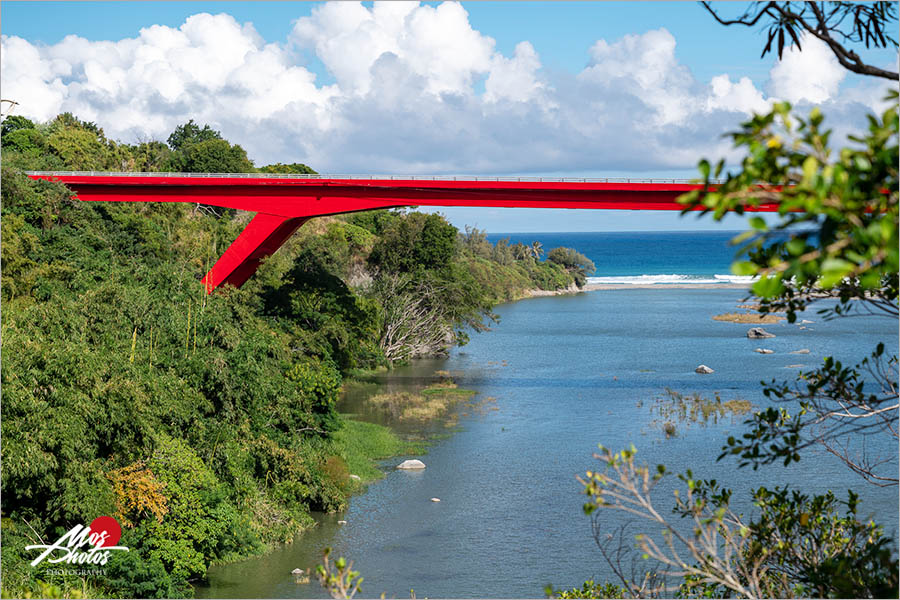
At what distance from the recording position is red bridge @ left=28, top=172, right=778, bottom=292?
852 inches

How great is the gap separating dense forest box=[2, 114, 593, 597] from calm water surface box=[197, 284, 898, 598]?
3.77 feet

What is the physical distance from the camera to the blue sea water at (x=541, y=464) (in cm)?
1473

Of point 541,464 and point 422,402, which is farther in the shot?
point 422,402

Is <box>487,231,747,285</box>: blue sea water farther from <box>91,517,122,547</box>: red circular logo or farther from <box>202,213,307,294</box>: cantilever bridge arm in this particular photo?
<box>91,517,122,547</box>: red circular logo

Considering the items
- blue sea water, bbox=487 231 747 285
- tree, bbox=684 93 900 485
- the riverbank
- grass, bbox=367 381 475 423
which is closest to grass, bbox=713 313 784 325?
grass, bbox=367 381 475 423

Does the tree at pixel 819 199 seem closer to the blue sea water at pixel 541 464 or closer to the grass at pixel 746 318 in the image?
the blue sea water at pixel 541 464

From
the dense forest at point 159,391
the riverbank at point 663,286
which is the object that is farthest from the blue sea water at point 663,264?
the dense forest at point 159,391

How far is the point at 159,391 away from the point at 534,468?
8786 mm

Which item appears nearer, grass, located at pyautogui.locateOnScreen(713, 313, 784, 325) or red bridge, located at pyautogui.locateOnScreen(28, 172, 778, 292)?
red bridge, located at pyautogui.locateOnScreen(28, 172, 778, 292)

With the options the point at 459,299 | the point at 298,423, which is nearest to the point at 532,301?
the point at 459,299

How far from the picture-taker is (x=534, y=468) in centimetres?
2028

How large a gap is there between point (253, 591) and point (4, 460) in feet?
14.7

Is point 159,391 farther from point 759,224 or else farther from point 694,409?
point 694,409
